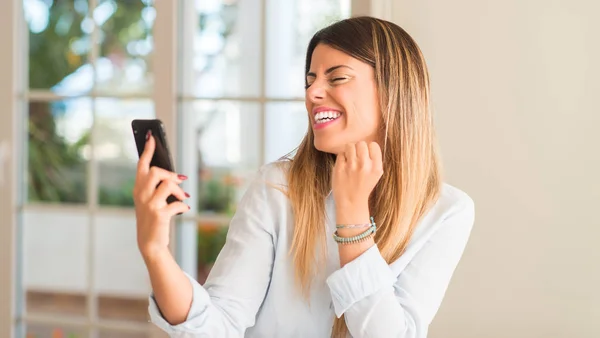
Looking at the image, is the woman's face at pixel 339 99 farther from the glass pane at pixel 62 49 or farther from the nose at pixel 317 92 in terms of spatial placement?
the glass pane at pixel 62 49

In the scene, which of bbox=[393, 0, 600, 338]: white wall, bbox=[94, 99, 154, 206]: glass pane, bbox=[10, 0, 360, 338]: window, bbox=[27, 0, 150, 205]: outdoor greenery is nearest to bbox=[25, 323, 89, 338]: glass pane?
bbox=[10, 0, 360, 338]: window

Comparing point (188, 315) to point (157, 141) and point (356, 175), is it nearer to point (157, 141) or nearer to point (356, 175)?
point (157, 141)

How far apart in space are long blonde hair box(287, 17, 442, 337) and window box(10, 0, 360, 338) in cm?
99

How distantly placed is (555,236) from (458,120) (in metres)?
0.45

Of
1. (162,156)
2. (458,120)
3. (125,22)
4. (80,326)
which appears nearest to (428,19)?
(458,120)

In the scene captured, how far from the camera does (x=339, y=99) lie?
58.6 inches

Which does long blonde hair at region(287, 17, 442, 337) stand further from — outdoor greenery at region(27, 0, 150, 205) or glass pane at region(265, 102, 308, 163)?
outdoor greenery at region(27, 0, 150, 205)

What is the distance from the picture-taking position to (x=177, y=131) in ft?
8.67

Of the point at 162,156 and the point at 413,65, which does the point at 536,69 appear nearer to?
the point at 413,65

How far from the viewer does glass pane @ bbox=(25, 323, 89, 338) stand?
3051mm

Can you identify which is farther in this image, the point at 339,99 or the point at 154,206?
the point at 339,99

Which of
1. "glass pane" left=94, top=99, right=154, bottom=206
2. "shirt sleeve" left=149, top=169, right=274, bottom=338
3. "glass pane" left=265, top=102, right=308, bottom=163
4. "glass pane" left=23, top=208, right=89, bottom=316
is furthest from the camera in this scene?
"glass pane" left=94, top=99, right=154, bottom=206

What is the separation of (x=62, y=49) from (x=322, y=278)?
10.5ft

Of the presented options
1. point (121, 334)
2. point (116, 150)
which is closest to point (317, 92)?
point (121, 334)
